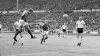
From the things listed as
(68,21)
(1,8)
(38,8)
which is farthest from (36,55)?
(1,8)

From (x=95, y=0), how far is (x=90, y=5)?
1631mm

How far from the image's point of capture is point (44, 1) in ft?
206

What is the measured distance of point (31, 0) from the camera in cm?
6400

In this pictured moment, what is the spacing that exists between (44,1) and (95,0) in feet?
43.5

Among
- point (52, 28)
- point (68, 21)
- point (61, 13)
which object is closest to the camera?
point (52, 28)

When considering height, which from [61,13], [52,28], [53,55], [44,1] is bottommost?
[53,55]

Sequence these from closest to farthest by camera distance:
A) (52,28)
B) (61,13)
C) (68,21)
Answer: (52,28) → (68,21) → (61,13)

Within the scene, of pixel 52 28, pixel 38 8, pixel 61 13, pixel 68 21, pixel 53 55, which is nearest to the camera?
pixel 53 55

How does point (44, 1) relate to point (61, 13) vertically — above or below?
above

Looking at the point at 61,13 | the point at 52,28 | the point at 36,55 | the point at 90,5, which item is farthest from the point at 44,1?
the point at 36,55

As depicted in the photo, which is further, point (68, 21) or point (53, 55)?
point (68, 21)

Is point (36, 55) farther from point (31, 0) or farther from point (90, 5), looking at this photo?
point (31, 0)

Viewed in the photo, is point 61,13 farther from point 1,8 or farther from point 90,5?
point 1,8

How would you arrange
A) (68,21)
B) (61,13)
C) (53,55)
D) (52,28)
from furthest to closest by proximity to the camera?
1. (61,13)
2. (68,21)
3. (52,28)
4. (53,55)
